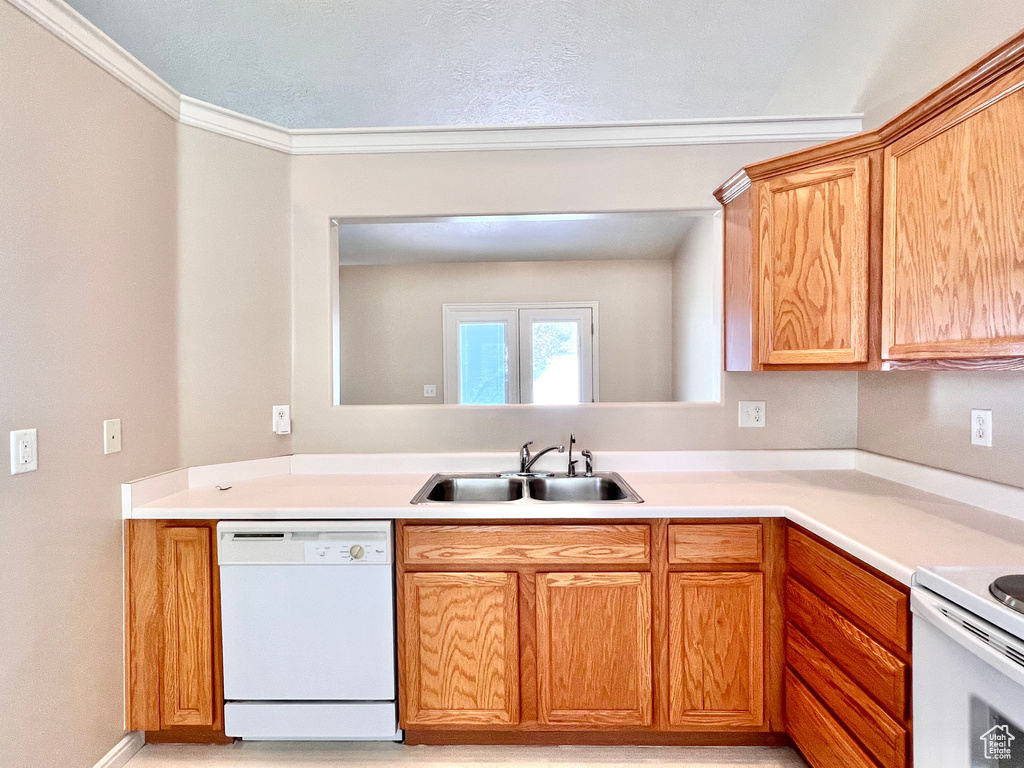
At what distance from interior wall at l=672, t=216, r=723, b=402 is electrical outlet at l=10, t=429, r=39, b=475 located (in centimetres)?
294

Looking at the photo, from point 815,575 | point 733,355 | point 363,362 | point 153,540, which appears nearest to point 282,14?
point 153,540

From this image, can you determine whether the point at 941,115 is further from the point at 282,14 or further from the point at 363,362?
the point at 363,362

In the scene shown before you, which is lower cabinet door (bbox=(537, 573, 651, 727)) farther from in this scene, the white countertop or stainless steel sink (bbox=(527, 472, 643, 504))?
stainless steel sink (bbox=(527, 472, 643, 504))

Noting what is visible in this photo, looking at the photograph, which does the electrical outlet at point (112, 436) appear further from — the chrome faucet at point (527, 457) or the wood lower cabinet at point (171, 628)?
the chrome faucet at point (527, 457)

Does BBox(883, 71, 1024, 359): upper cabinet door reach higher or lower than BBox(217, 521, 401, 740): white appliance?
higher

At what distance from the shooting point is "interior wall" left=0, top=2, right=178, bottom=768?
4.60ft

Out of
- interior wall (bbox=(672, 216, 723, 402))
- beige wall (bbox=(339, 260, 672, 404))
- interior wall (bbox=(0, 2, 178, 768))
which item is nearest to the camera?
interior wall (bbox=(0, 2, 178, 768))

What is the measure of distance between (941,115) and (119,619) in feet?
9.34

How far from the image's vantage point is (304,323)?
233 centimetres

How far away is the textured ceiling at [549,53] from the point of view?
2.00 metres

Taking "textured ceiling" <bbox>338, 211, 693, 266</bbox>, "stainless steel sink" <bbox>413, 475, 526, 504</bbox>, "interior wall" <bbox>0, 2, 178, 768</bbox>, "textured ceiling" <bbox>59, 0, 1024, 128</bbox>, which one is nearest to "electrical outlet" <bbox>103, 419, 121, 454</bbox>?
"interior wall" <bbox>0, 2, 178, 768</bbox>

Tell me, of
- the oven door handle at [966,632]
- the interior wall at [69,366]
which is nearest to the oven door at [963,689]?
the oven door handle at [966,632]

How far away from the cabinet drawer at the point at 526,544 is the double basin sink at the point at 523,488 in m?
0.36

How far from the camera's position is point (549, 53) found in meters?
2.30
